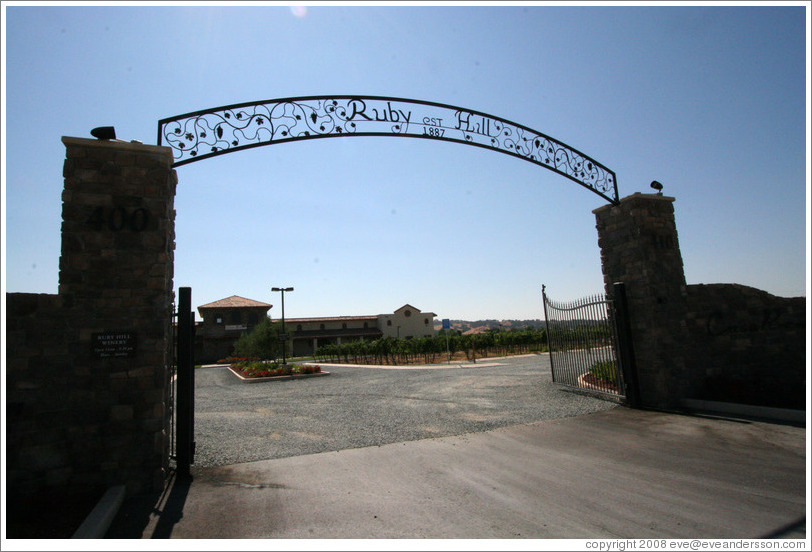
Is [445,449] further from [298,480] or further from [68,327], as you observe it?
[68,327]

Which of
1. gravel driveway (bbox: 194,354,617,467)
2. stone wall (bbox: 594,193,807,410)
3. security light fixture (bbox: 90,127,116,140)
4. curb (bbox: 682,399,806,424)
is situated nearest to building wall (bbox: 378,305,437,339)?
gravel driveway (bbox: 194,354,617,467)

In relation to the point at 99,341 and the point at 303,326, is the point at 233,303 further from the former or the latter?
the point at 99,341

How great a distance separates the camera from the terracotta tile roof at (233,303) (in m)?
50.9

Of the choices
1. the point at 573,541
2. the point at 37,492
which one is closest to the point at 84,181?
the point at 37,492

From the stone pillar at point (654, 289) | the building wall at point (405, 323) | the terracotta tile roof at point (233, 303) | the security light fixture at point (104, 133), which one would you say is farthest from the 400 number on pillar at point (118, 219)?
the building wall at point (405, 323)

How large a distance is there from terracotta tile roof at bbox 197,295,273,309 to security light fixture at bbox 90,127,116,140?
162 ft

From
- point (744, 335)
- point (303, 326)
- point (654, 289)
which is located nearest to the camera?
point (654, 289)

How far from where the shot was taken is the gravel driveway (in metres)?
6.84

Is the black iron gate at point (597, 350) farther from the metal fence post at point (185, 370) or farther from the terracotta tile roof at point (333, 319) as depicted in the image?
the terracotta tile roof at point (333, 319)

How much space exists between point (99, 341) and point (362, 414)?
18.3 ft

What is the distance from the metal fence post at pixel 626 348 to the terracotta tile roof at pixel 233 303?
49659 millimetres

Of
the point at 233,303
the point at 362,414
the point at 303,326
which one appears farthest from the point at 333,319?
the point at 362,414

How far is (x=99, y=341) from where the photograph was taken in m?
4.92

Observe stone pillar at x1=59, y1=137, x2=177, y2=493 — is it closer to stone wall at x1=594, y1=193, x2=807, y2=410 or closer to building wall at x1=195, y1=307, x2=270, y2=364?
stone wall at x1=594, y1=193, x2=807, y2=410
